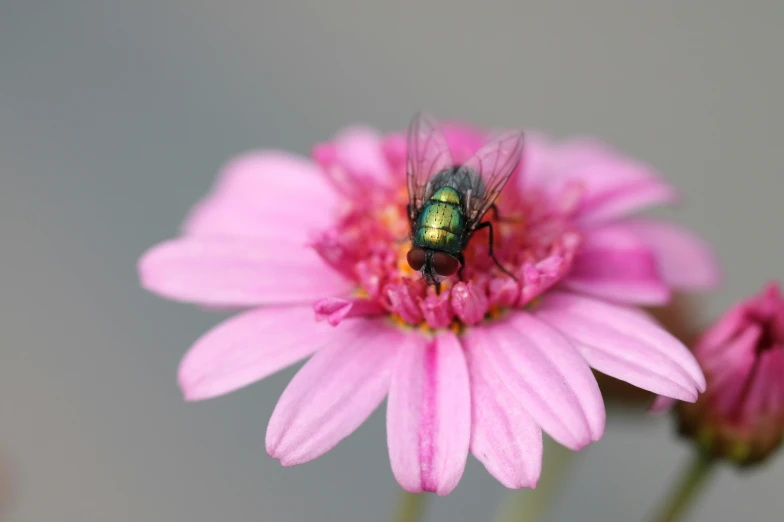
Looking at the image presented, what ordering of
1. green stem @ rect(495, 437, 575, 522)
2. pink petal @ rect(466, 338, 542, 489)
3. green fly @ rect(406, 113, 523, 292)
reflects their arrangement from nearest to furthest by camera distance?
pink petal @ rect(466, 338, 542, 489), green fly @ rect(406, 113, 523, 292), green stem @ rect(495, 437, 575, 522)

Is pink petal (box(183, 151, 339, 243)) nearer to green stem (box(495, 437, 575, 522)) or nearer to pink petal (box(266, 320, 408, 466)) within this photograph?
pink petal (box(266, 320, 408, 466))

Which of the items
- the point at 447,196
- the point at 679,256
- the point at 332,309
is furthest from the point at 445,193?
the point at 679,256

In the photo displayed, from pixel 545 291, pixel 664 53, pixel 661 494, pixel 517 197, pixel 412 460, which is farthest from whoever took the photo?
pixel 664 53

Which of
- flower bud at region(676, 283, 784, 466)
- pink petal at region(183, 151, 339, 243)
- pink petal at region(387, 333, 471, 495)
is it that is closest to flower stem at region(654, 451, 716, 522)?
flower bud at region(676, 283, 784, 466)

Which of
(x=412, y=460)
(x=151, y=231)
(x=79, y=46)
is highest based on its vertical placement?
(x=79, y=46)

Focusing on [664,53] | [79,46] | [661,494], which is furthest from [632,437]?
[79,46]

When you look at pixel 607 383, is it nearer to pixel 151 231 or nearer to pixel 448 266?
pixel 448 266

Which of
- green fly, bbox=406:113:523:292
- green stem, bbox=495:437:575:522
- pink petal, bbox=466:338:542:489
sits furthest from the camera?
green stem, bbox=495:437:575:522
